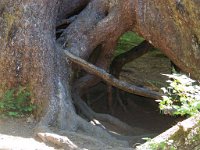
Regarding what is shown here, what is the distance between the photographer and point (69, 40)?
25.9ft

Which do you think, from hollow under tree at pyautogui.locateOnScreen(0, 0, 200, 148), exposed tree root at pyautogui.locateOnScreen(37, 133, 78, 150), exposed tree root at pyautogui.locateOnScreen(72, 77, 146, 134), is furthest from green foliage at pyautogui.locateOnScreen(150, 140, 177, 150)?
exposed tree root at pyautogui.locateOnScreen(72, 77, 146, 134)

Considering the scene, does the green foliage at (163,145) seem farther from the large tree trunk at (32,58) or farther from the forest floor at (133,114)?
the large tree trunk at (32,58)

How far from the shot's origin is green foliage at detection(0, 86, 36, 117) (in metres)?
6.77

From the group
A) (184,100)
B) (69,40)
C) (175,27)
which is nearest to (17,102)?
(69,40)

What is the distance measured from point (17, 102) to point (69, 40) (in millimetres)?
1623

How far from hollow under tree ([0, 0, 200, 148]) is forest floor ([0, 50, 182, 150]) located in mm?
366

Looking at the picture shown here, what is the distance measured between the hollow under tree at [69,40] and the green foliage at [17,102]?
11 cm

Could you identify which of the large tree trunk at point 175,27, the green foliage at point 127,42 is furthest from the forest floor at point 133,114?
the large tree trunk at point 175,27

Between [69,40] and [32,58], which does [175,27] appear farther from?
[32,58]

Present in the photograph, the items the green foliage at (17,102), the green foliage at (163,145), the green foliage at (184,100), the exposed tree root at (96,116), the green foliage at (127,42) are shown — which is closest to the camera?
the green foliage at (163,145)

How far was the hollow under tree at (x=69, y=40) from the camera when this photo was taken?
685 cm

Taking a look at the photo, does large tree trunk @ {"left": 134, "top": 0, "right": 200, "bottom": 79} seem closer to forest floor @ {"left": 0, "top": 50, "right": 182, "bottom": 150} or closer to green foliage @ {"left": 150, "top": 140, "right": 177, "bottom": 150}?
forest floor @ {"left": 0, "top": 50, "right": 182, "bottom": 150}

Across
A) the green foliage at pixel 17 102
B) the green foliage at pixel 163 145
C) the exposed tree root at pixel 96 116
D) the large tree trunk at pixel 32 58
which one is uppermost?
the large tree trunk at pixel 32 58

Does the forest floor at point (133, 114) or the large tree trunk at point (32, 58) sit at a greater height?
the large tree trunk at point (32, 58)
